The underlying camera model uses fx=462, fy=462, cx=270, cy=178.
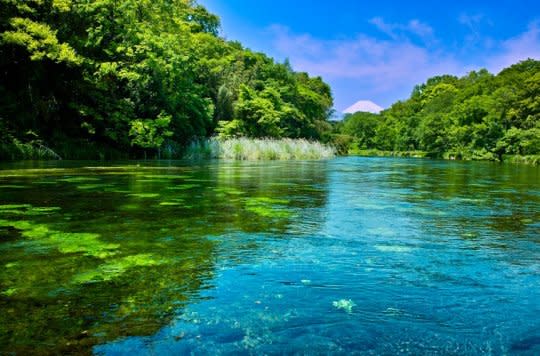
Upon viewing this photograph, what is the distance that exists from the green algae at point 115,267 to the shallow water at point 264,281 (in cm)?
1

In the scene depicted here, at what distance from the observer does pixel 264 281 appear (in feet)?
10.6

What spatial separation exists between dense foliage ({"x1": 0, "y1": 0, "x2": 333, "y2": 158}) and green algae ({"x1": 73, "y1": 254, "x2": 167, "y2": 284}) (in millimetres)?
18397

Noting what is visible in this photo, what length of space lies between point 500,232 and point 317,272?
113 inches

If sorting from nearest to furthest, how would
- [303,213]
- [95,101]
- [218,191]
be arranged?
[303,213] → [218,191] → [95,101]

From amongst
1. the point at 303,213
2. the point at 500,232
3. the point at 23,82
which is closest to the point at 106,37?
the point at 23,82

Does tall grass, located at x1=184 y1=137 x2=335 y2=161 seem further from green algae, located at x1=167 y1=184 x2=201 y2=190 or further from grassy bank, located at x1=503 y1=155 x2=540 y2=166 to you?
grassy bank, located at x1=503 y1=155 x2=540 y2=166

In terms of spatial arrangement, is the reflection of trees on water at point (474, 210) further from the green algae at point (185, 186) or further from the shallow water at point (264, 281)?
the green algae at point (185, 186)

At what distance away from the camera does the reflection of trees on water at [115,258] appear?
2.39 metres

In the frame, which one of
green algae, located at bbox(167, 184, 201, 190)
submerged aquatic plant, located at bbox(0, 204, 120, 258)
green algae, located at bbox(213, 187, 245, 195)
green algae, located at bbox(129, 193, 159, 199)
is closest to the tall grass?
green algae, located at bbox(167, 184, 201, 190)

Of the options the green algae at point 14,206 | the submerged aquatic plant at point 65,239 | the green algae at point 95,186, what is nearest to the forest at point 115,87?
the green algae at point 95,186

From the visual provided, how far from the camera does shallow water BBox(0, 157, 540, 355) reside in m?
2.28

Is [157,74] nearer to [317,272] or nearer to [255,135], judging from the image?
[255,135]

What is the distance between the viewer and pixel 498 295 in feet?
9.82

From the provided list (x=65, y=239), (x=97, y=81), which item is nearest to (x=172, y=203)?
(x=65, y=239)
